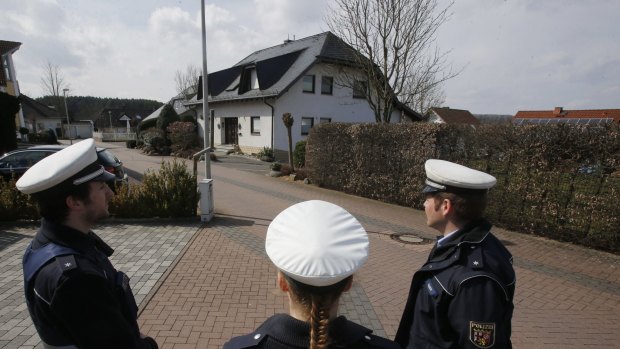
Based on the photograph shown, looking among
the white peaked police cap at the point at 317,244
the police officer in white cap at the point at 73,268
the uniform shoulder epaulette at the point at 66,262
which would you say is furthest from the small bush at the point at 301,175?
the white peaked police cap at the point at 317,244

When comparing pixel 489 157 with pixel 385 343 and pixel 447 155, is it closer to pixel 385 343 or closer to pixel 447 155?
pixel 447 155

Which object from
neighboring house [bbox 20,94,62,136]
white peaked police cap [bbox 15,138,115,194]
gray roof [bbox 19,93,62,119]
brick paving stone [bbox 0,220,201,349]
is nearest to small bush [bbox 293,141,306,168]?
brick paving stone [bbox 0,220,201,349]

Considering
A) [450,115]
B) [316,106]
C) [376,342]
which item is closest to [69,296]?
[376,342]

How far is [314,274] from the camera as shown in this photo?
1106 millimetres

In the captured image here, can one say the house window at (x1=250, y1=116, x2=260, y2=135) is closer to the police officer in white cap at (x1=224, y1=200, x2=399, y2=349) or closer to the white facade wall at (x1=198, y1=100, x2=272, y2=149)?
the white facade wall at (x1=198, y1=100, x2=272, y2=149)

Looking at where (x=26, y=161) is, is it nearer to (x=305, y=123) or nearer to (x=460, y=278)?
(x=460, y=278)

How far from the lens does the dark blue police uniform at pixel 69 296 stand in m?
1.52

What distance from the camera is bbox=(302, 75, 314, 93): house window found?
76.5ft

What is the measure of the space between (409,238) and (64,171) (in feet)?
22.6

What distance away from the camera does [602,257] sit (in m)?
6.53

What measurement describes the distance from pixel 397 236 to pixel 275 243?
6.84 meters

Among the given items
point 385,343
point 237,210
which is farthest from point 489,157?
point 385,343

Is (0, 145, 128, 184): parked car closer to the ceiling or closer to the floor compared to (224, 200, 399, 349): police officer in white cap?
closer to the floor

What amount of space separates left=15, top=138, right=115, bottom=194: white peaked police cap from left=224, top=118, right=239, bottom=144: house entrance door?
25.0m
